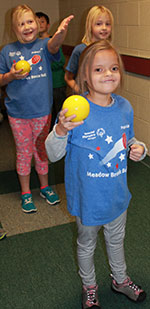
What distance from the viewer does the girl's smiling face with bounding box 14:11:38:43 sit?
2.48 meters

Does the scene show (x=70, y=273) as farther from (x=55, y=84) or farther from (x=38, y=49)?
(x=55, y=84)

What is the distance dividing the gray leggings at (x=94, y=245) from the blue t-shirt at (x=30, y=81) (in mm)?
1199

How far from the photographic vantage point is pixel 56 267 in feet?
7.04

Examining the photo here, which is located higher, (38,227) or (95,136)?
(95,136)

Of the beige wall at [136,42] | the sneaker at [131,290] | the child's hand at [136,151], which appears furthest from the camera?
the beige wall at [136,42]

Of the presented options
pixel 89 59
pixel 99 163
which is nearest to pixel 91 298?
pixel 99 163

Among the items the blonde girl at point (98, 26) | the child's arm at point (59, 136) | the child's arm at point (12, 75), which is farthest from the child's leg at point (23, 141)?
the child's arm at point (59, 136)

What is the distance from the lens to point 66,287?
6.49 feet

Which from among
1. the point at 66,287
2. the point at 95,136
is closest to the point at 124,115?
the point at 95,136

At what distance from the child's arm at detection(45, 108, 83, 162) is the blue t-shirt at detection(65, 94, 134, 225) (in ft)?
0.33

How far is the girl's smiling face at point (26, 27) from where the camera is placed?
2479 mm

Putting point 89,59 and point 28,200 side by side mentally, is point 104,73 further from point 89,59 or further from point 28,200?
point 28,200

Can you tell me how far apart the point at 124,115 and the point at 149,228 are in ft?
3.86

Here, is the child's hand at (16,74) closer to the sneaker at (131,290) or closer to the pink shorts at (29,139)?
the pink shorts at (29,139)
